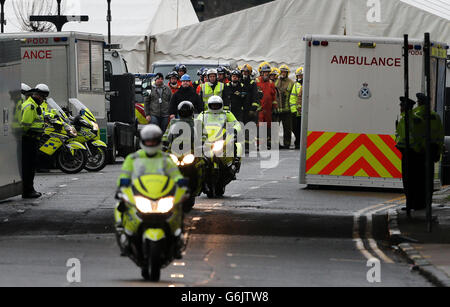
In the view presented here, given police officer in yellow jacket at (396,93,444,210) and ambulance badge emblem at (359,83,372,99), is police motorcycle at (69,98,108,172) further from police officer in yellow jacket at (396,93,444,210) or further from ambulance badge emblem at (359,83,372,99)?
police officer in yellow jacket at (396,93,444,210)

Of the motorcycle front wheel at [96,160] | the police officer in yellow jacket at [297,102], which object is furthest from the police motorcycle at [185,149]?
the police officer in yellow jacket at [297,102]

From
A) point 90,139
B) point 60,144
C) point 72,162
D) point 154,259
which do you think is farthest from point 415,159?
point 72,162

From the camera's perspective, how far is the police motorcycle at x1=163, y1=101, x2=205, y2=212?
60.4 feet

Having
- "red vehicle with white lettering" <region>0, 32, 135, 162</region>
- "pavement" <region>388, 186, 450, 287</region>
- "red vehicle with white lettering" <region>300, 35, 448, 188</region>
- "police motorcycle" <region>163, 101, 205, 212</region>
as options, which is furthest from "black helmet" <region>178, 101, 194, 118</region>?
"red vehicle with white lettering" <region>0, 32, 135, 162</region>

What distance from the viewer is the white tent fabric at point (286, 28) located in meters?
39.2

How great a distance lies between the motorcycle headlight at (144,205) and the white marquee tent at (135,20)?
31060 mm

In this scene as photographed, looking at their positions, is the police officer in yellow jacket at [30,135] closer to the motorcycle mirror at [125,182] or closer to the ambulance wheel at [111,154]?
the ambulance wheel at [111,154]

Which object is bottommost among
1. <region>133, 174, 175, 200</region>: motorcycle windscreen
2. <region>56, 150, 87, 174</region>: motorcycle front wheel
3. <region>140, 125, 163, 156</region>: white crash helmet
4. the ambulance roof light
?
<region>56, 150, 87, 174</region>: motorcycle front wheel

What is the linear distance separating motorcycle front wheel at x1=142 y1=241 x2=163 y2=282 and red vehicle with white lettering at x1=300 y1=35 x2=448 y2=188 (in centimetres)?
1128

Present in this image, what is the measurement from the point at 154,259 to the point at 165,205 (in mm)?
564

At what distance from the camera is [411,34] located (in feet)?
129

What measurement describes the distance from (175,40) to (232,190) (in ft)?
64.1

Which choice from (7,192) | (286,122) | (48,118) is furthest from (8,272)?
(286,122)

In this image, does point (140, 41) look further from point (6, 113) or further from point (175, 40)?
point (6, 113)
